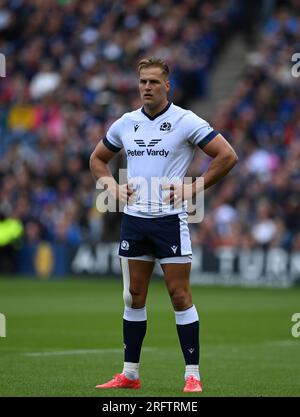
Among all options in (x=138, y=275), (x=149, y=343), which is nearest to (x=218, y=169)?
(x=138, y=275)

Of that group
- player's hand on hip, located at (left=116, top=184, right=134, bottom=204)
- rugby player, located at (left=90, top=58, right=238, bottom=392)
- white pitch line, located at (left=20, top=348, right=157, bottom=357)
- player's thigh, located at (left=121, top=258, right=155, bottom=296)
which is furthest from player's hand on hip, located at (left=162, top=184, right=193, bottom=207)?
white pitch line, located at (left=20, top=348, right=157, bottom=357)

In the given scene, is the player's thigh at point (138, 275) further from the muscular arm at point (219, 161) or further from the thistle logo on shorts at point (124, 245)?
the muscular arm at point (219, 161)

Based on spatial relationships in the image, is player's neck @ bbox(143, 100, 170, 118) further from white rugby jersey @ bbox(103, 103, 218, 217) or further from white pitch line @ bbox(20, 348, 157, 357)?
white pitch line @ bbox(20, 348, 157, 357)

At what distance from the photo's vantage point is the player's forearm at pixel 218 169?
875 centimetres

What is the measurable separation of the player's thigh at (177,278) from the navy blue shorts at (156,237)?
0.09 m

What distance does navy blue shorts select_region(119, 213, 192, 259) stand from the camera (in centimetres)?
881

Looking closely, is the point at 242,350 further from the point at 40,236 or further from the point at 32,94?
the point at 32,94

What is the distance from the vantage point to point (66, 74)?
3091 cm

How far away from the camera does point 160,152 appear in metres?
8.82

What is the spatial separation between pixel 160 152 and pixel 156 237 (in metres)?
0.65

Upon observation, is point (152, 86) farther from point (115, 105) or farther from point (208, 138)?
point (115, 105)

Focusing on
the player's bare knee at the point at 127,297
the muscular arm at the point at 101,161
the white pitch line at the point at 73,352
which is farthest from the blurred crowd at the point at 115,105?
the player's bare knee at the point at 127,297

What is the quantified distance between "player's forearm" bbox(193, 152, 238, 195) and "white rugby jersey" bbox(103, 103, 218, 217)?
0.54 ft
